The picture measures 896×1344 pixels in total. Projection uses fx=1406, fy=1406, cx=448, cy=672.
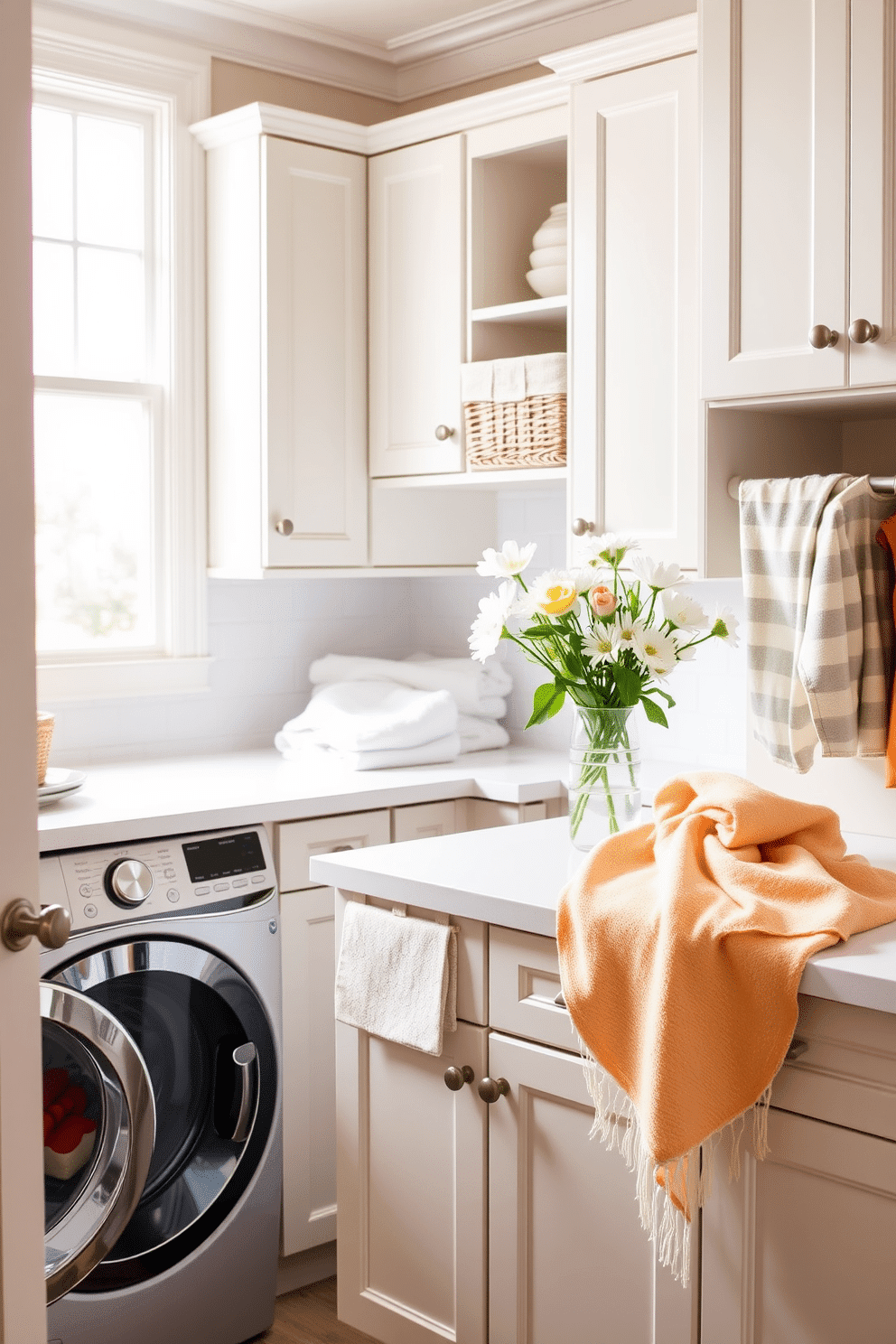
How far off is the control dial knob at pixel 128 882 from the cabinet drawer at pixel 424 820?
2.00 ft

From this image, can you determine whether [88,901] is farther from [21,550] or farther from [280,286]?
[280,286]

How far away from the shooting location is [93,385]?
132 inches

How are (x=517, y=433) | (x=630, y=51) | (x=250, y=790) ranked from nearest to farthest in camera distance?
(x=630, y=51)
(x=250, y=790)
(x=517, y=433)

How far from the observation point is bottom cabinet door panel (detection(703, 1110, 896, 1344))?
1.58 meters

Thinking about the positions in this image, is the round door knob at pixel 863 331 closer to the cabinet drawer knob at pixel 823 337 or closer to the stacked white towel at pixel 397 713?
the cabinet drawer knob at pixel 823 337

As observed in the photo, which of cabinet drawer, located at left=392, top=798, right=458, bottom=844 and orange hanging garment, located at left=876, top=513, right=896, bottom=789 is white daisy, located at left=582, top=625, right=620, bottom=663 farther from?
cabinet drawer, located at left=392, top=798, right=458, bottom=844

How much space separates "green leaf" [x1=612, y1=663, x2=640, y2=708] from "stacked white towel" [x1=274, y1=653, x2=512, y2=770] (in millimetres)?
1201

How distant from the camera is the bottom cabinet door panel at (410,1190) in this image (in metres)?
2.03

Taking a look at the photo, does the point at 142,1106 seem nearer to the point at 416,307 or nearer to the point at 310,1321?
the point at 310,1321

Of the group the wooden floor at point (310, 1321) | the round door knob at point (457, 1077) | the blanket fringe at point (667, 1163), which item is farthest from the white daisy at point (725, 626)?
the wooden floor at point (310, 1321)

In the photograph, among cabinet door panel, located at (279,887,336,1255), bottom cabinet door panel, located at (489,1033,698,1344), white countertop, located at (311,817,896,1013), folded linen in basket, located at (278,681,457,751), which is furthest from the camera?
folded linen in basket, located at (278,681,457,751)

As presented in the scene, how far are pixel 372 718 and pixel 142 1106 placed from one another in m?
1.06

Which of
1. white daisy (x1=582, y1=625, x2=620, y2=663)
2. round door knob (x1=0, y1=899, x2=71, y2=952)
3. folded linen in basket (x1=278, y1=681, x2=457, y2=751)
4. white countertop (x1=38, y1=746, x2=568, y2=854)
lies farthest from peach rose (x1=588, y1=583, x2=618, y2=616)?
folded linen in basket (x1=278, y1=681, x2=457, y2=751)

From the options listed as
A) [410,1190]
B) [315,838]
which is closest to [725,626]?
[410,1190]
